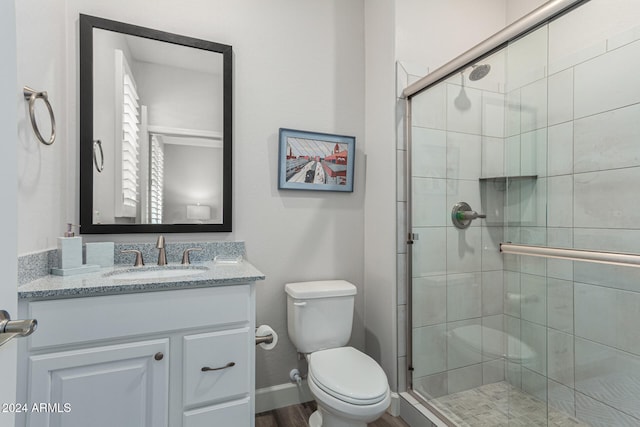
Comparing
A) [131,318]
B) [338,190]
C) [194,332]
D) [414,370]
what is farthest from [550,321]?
[131,318]

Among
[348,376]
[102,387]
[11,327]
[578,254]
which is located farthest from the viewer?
[348,376]

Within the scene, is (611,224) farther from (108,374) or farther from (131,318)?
(108,374)

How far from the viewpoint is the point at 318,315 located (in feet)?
5.45

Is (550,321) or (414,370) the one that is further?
(414,370)

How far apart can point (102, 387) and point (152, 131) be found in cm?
115

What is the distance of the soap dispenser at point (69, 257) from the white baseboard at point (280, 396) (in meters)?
1.13

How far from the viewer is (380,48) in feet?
6.22

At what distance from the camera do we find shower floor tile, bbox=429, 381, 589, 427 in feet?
5.00

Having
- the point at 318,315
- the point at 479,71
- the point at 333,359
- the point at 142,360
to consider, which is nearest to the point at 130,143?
the point at 142,360

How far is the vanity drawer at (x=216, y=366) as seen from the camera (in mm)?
1168

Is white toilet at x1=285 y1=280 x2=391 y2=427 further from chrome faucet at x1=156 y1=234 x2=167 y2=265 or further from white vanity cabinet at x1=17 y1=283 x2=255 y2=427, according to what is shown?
chrome faucet at x1=156 y1=234 x2=167 y2=265

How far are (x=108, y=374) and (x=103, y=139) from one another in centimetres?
105

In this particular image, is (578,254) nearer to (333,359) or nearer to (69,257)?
(333,359)

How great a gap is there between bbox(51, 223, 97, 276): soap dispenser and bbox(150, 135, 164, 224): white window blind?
0.35 m
